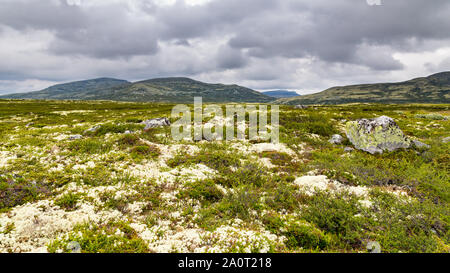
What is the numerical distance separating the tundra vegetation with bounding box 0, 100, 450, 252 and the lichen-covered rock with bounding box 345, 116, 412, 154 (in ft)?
3.98

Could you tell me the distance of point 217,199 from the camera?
33.9 feet

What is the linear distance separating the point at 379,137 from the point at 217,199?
17135 mm

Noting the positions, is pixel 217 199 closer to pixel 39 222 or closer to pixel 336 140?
pixel 39 222

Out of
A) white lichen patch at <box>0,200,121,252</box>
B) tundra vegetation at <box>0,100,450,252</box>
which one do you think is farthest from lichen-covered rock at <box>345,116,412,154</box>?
white lichen patch at <box>0,200,121,252</box>

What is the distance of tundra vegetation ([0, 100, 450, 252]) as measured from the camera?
683cm

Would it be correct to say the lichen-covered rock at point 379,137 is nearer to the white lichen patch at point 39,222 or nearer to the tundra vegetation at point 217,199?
the tundra vegetation at point 217,199

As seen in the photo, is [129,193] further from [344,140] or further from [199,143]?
[344,140]

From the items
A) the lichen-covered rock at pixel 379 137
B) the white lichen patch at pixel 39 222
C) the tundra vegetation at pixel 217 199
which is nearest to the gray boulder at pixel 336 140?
the lichen-covered rock at pixel 379 137

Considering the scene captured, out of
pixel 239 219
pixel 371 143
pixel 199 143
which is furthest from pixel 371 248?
pixel 199 143

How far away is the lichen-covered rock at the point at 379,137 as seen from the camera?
1722cm

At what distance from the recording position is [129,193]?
10.1m

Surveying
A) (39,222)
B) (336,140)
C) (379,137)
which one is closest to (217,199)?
(39,222)

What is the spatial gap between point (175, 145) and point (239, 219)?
12349 mm
